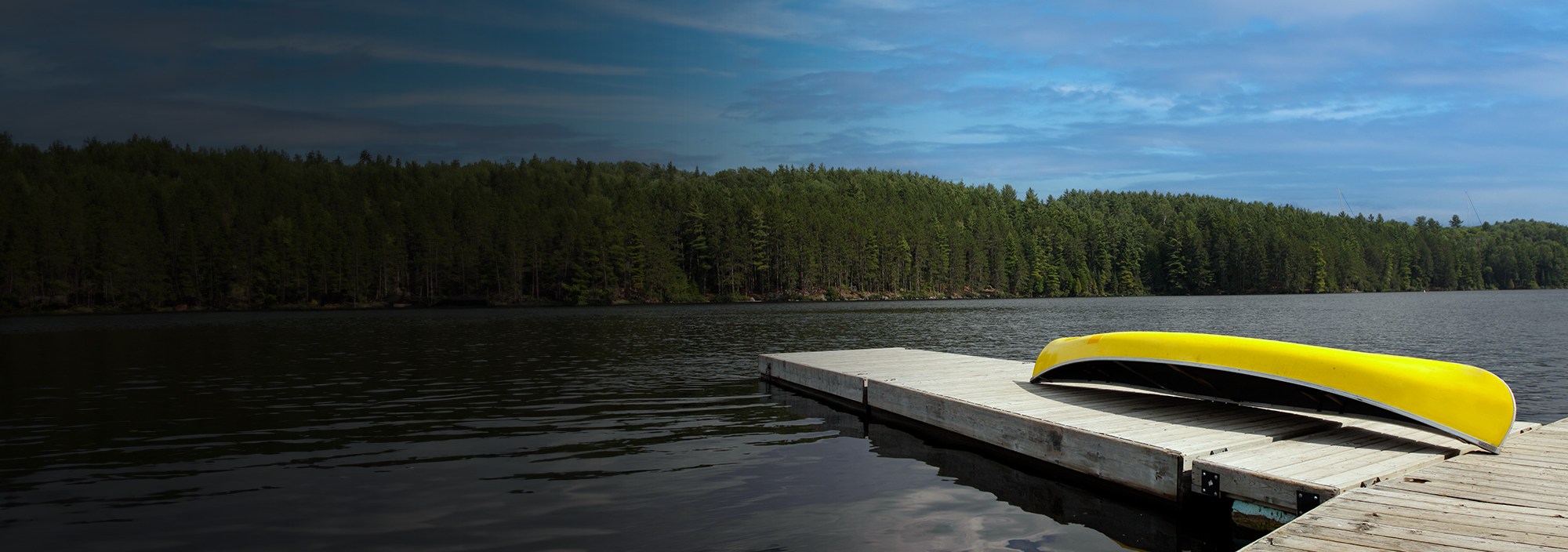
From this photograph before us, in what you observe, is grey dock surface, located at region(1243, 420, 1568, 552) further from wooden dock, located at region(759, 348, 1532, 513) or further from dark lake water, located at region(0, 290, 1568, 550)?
dark lake water, located at region(0, 290, 1568, 550)

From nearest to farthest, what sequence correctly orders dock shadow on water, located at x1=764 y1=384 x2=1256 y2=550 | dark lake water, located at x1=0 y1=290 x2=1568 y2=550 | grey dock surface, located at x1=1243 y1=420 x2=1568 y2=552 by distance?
grey dock surface, located at x1=1243 y1=420 x2=1568 y2=552
dock shadow on water, located at x1=764 y1=384 x2=1256 y2=550
dark lake water, located at x1=0 y1=290 x2=1568 y2=550

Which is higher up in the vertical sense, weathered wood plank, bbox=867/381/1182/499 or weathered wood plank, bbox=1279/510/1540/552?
weathered wood plank, bbox=1279/510/1540/552

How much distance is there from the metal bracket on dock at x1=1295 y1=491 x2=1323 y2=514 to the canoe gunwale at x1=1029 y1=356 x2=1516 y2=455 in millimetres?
2219

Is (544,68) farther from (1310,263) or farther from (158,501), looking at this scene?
(158,501)

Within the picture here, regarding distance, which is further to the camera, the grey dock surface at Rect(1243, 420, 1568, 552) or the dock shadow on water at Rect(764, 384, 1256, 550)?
the dock shadow on water at Rect(764, 384, 1256, 550)

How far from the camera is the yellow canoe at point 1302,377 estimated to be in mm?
7355

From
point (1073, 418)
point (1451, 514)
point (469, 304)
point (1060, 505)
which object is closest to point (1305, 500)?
point (1451, 514)

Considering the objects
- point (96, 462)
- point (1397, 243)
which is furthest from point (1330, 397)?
point (1397, 243)

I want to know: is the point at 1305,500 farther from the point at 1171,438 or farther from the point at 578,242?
the point at 578,242

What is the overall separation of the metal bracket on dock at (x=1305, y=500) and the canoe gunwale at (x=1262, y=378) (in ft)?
7.28

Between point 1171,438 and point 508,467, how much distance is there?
283 inches

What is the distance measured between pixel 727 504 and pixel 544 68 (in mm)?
170712

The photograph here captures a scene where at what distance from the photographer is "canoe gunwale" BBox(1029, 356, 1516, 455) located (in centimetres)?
733

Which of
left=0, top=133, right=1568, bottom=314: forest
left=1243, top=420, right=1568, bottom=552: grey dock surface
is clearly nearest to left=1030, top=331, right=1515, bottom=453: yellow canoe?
left=1243, top=420, right=1568, bottom=552: grey dock surface
